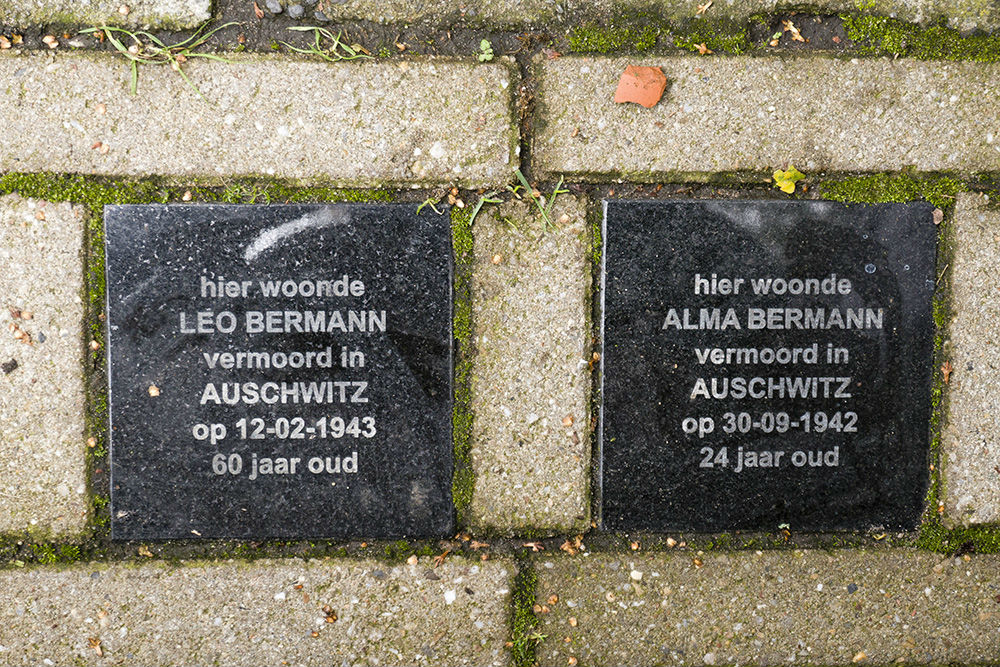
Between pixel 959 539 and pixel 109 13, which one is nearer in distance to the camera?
pixel 109 13

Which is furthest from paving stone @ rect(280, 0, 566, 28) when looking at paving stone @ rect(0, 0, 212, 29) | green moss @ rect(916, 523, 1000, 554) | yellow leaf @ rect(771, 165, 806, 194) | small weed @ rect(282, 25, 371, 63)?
green moss @ rect(916, 523, 1000, 554)

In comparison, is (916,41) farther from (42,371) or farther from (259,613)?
(42,371)

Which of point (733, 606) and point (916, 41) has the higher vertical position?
point (916, 41)

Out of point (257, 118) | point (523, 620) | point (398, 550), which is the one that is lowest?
point (523, 620)

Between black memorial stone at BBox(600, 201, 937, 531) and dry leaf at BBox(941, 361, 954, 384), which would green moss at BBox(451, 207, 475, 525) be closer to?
black memorial stone at BBox(600, 201, 937, 531)

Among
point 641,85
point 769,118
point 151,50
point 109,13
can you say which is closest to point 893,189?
point 769,118

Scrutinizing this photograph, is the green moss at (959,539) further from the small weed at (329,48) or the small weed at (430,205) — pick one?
the small weed at (329,48)

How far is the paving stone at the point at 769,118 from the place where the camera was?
6.28 feet

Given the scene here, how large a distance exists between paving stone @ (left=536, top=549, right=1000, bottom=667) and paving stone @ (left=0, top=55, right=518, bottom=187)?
4.52ft

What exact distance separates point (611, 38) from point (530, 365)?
104cm

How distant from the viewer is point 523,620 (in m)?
1.96

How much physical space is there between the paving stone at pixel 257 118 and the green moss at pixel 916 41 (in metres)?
1.09

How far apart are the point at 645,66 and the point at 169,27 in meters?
1.45

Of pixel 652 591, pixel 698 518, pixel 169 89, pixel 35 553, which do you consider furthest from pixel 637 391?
pixel 35 553
